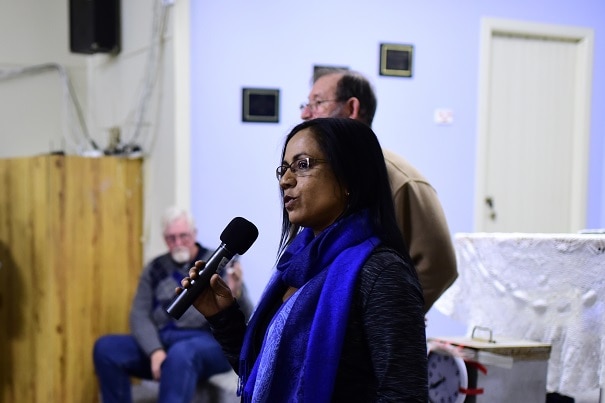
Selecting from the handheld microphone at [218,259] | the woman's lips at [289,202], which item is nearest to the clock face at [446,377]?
the handheld microphone at [218,259]

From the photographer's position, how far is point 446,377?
Answer: 2354mm

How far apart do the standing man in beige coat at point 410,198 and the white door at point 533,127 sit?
269 centimetres

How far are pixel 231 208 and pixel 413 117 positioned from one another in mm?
1227

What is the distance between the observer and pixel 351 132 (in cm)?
140

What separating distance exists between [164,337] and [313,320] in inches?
102

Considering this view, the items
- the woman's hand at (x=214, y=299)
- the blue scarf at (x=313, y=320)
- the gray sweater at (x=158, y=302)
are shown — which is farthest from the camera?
the gray sweater at (x=158, y=302)

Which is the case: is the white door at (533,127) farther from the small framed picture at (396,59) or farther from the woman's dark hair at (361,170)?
the woman's dark hair at (361,170)

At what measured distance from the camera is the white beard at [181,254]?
3.78 meters

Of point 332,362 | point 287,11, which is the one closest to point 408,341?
point 332,362

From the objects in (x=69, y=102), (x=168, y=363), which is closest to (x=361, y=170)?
(x=168, y=363)

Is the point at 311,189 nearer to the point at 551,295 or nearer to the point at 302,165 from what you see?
the point at 302,165

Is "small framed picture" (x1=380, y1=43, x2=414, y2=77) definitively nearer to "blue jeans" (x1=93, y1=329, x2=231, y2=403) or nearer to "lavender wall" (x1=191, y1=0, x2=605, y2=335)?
"lavender wall" (x1=191, y1=0, x2=605, y2=335)

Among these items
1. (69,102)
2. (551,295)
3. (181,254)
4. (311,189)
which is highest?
(69,102)

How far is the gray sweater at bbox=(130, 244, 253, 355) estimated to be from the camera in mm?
3715
